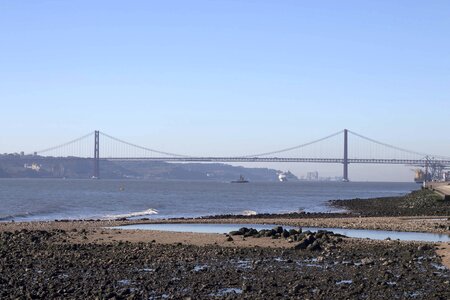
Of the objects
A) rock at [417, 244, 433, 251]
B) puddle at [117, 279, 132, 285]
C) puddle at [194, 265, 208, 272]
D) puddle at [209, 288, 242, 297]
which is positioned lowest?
puddle at [209, 288, 242, 297]

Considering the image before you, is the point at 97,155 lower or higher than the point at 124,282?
higher

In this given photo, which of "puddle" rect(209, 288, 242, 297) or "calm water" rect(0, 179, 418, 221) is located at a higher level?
"puddle" rect(209, 288, 242, 297)

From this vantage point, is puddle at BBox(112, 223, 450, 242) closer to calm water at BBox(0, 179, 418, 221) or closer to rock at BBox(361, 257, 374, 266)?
rock at BBox(361, 257, 374, 266)

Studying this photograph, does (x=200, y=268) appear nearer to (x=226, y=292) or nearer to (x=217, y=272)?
(x=217, y=272)

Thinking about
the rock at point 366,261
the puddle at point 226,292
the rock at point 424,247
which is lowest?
the puddle at point 226,292

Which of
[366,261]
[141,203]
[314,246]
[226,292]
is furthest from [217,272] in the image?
[141,203]

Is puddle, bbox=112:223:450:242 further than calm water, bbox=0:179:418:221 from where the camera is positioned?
No

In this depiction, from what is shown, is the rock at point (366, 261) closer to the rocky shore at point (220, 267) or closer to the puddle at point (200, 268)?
the rocky shore at point (220, 267)

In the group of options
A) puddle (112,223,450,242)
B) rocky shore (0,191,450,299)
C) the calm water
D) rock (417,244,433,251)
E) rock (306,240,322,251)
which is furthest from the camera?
the calm water

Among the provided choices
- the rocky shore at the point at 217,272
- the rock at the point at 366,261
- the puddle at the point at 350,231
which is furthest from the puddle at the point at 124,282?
the puddle at the point at 350,231

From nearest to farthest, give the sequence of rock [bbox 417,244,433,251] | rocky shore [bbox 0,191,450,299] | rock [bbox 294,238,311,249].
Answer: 1. rocky shore [bbox 0,191,450,299]
2. rock [bbox 417,244,433,251]
3. rock [bbox 294,238,311,249]

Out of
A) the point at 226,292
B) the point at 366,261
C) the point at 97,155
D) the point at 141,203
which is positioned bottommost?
the point at 141,203

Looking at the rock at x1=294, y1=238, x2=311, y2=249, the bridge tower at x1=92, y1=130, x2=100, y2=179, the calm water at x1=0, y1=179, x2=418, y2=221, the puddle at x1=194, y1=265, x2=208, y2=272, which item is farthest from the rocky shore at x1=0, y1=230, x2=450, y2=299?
the bridge tower at x1=92, y1=130, x2=100, y2=179

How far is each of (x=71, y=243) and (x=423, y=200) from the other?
33.7 metres
